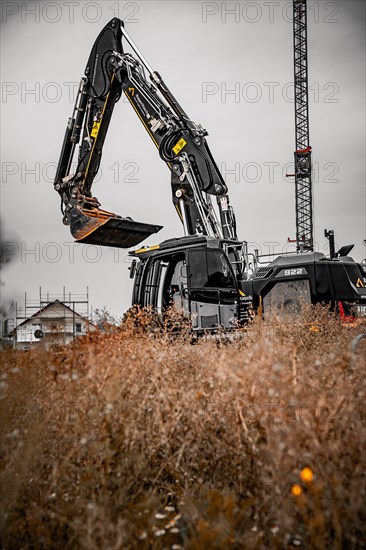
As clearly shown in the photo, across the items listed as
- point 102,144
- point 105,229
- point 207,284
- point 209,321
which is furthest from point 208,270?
point 102,144

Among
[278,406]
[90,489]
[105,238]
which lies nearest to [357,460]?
[278,406]

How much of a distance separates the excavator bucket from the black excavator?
20 millimetres

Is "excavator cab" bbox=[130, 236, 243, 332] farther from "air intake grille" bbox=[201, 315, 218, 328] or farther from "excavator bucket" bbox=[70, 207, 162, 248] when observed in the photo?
"excavator bucket" bbox=[70, 207, 162, 248]

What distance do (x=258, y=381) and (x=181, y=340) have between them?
2.88 meters

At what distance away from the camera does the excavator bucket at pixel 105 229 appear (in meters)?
11.7

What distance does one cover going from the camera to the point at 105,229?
11.8m

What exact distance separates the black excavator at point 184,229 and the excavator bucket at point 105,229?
0.02m

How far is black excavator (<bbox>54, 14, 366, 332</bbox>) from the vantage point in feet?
31.8

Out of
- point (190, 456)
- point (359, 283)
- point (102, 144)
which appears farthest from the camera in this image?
point (102, 144)

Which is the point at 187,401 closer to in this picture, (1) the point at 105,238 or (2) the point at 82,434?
(2) the point at 82,434

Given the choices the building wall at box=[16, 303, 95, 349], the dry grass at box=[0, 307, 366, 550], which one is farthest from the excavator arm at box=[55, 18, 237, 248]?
the dry grass at box=[0, 307, 366, 550]

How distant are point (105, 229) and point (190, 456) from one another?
854cm

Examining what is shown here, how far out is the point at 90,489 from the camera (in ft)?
11.1

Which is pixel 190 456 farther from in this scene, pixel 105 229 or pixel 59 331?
pixel 105 229
